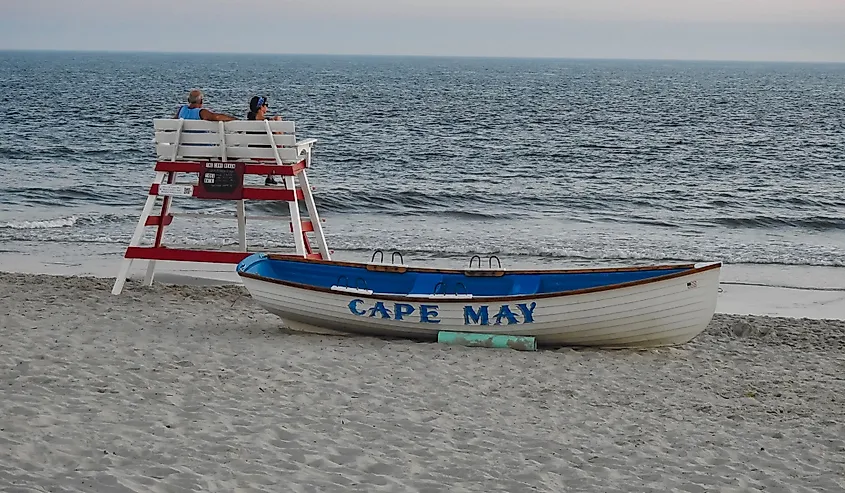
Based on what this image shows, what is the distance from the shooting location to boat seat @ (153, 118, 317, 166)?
1031cm

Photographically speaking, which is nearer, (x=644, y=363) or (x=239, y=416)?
(x=239, y=416)

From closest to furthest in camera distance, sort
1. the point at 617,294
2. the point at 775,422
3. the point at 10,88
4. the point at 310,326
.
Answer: the point at 775,422 → the point at 617,294 → the point at 310,326 → the point at 10,88

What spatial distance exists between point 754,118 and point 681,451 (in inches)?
2024

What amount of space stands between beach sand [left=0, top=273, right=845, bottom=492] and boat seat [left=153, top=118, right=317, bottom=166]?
170 cm

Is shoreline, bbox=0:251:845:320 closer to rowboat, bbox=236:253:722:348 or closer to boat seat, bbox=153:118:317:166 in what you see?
boat seat, bbox=153:118:317:166

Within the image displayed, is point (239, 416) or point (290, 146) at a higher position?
point (290, 146)

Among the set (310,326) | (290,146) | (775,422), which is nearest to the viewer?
(775,422)

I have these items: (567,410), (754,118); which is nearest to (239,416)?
(567,410)

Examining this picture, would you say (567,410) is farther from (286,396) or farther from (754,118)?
(754,118)

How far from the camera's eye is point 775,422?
6984 millimetres

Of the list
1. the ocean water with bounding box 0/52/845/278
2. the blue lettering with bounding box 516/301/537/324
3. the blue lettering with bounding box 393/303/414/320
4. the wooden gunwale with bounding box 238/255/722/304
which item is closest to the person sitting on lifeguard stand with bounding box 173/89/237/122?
the ocean water with bounding box 0/52/845/278

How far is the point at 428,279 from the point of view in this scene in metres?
9.70

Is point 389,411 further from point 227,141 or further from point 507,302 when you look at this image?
point 227,141

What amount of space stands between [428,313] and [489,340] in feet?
1.92
